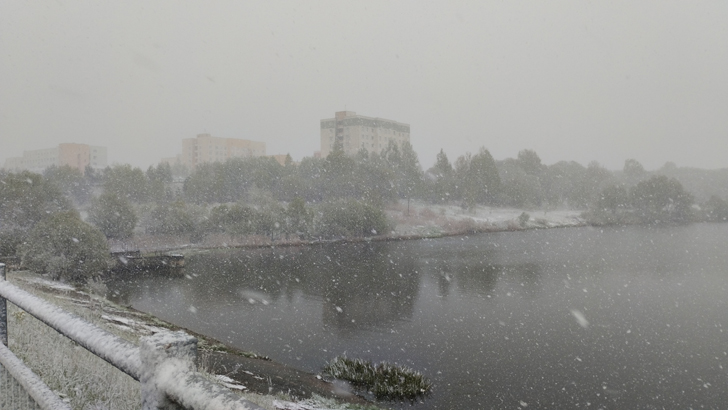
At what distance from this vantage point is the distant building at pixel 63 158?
123m

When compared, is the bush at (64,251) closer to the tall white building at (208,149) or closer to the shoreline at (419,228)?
the shoreline at (419,228)

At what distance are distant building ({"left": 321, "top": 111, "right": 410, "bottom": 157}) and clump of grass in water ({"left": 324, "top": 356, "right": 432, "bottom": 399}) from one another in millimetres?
105198

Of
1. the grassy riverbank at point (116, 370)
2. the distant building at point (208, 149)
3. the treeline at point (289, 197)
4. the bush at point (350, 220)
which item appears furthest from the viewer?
the distant building at point (208, 149)

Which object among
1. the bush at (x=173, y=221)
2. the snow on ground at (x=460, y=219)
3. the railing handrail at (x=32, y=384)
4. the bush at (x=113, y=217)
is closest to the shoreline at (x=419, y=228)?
the snow on ground at (x=460, y=219)

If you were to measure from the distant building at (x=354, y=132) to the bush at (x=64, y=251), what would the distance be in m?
90.1

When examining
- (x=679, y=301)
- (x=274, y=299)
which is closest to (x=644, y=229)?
(x=679, y=301)

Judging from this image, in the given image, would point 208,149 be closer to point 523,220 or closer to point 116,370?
point 523,220

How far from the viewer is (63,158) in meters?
122

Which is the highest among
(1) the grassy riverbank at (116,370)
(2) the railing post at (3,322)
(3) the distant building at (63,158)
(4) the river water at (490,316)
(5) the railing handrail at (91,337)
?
(3) the distant building at (63,158)

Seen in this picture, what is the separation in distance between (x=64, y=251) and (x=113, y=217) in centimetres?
1967

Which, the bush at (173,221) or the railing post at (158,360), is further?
the bush at (173,221)

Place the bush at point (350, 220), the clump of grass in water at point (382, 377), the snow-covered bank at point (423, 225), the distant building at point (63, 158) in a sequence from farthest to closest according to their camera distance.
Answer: the distant building at point (63, 158), the bush at point (350, 220), the snow-covered bank at point (423, 225), the clump of grass in water at point (382, 377)

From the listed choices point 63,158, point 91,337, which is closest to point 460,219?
point 91,337

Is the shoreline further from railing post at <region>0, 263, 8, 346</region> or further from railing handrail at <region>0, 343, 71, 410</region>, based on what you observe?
railing handrail at <region>0, 343, 71, 410</region>
